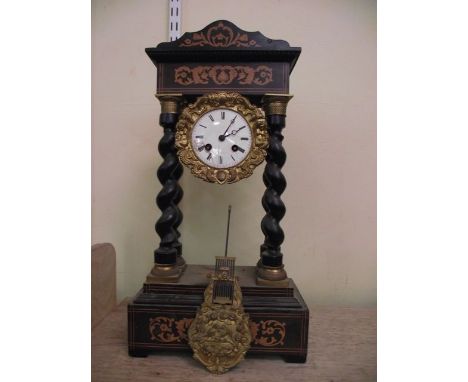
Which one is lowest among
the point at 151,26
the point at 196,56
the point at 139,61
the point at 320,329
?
the point at 320,329

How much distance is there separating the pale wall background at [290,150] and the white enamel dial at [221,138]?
1.31 feet

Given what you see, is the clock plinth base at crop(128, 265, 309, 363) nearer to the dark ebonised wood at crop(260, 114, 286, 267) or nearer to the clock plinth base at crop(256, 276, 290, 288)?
the clock plinth base at crop(256, 276, 290, 288)

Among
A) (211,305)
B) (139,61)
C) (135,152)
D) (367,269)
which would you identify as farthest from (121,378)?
(139,61)

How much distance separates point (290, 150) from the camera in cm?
135

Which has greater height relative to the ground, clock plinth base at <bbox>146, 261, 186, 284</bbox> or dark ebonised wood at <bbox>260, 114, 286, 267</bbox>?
dark ebonised wood at <bbox>260, 114, 286, 267</bbox>

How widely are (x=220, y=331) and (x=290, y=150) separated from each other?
2.76 feet

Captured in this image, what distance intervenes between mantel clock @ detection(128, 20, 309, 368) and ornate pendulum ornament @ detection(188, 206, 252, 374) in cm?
4

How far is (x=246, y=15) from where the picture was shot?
1.32 metres

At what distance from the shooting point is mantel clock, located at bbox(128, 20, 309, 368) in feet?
2.99

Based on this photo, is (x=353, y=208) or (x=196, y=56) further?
(x=353, y=208)

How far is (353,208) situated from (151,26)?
4.16 ft

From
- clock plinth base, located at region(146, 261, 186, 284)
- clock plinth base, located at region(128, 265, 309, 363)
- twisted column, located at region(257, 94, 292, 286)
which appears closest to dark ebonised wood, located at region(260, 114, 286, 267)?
twisted column, located at region(257, 94, 292, 286)

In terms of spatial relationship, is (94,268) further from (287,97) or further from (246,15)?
(246,15)

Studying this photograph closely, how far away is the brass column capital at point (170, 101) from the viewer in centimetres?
95
